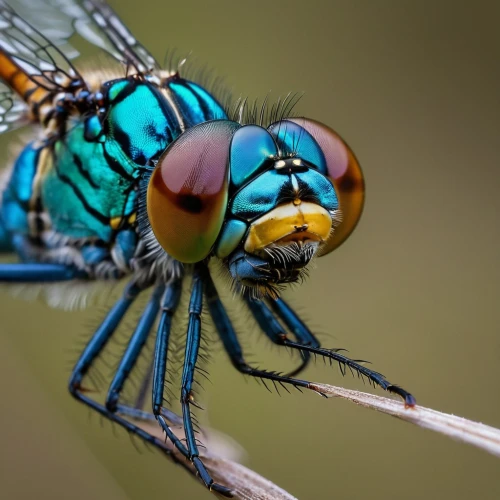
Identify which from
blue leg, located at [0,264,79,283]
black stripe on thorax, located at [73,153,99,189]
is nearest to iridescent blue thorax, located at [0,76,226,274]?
black stripe on thorax, located at [73,153,99,189]

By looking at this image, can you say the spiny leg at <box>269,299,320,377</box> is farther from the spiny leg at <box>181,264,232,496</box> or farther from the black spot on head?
the black spot on head

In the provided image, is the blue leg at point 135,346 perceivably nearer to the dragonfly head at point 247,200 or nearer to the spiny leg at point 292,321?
the spiny leg at point 292,321

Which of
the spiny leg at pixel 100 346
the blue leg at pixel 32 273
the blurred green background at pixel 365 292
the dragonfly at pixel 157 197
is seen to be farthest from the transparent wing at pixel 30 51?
the blurred green background at pixel 365 292

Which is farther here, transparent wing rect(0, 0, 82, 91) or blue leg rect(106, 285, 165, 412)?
transparent wing rect(0, 0, 82, 91)

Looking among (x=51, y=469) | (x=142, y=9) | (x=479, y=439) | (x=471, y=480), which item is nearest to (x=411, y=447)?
(x=471, y=480)

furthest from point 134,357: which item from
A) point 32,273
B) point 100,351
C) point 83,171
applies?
point 83,171

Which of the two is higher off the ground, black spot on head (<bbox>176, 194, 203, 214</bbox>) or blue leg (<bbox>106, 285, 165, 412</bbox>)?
black spot on head (<bbox>176, 194, 203, 214</bbox>)

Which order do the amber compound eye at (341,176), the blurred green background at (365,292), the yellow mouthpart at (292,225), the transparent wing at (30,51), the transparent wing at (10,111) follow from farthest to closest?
the blurred green background at (365,292) < the transparent wing at (10,111) < the transparent wing at (30,51) < the amber compound eye at (341,176) < the yellow mouthpart at (292,225)
